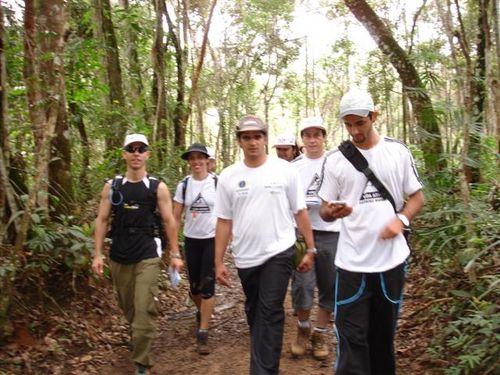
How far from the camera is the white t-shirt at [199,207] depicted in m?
5.63

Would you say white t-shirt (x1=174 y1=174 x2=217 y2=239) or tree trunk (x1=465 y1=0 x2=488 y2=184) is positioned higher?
tree trunk (x1=465 y1=0 x2=488 y2=184)

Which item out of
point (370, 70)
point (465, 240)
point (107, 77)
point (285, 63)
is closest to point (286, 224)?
point (465, 240)

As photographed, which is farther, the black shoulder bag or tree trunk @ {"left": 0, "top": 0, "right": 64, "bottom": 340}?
tree trunk @ {"left": 0, "top": 0, "right": 64, "bottom": 340}

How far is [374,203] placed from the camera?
3.31 m

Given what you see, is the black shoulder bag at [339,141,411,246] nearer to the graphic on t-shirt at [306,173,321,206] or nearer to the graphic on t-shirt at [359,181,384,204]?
the graphic on t-shirt at [359,181,384,204]

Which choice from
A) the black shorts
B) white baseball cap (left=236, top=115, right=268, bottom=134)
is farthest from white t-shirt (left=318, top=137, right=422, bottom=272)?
the black shorts

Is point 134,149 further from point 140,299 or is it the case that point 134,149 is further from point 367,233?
point 367,233

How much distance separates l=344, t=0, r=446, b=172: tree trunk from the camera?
664 centimetres

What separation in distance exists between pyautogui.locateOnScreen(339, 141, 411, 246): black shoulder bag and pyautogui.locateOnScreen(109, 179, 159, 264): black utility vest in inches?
78.8

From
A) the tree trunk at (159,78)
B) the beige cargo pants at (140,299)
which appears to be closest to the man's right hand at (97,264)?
the beige cargo pants at (140,299)

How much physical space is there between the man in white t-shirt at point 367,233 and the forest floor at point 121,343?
142 centimetres

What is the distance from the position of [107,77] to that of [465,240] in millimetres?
6578

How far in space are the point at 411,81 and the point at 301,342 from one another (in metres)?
4.23

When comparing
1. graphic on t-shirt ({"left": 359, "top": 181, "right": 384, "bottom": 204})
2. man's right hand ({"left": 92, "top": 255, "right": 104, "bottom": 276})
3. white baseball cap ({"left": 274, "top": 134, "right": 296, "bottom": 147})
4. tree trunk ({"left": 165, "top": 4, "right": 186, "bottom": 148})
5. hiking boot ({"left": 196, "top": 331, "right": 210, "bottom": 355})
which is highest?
tree trunk ({"left": 165, "top": 4, "right": 186, "bottom": 148})
